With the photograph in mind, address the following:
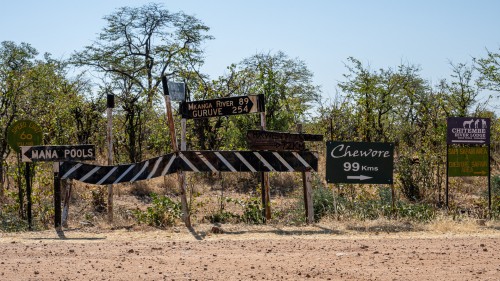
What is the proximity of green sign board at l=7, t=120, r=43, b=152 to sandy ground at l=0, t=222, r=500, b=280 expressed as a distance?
197 cm

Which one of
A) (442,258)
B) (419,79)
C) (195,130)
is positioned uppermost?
(419,79)

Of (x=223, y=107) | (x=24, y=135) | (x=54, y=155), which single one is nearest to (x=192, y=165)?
(x=223, y=107)

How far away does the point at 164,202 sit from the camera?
1262 centimetres

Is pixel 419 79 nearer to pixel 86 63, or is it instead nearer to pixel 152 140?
pixel 86 63

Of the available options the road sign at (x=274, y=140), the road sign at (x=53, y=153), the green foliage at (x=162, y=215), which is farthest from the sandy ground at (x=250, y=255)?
the road sign at (x=274, y=140)

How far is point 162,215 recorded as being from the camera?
485 inches

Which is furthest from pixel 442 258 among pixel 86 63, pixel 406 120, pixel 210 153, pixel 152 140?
pixel 86 63

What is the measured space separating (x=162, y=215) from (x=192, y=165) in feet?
3.64

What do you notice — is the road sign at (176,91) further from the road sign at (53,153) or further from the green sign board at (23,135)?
the green sign board at (23,135)

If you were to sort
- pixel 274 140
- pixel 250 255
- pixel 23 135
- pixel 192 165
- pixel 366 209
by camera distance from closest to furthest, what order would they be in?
pixel 250 255, pixel 192 165, pixel 274 140, pixel 23 135, pixel 366 209

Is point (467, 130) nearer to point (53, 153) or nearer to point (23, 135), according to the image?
point (53, 153)

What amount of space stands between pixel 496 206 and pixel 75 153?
26.9 ft

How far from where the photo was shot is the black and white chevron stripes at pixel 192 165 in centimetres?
1191

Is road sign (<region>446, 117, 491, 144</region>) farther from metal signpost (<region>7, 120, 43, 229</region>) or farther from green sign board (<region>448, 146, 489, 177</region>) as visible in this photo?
metal signpost (<region>7, 120, 43, 229</region>)
